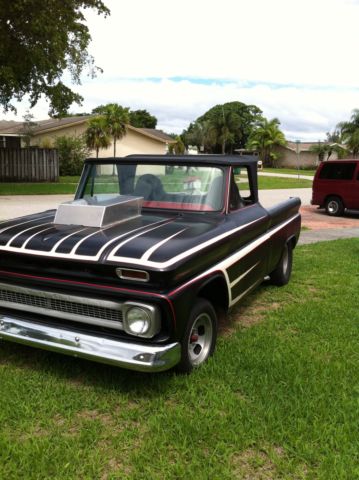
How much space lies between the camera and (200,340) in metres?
3.56

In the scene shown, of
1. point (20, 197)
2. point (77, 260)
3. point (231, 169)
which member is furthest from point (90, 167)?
point (20, 197)

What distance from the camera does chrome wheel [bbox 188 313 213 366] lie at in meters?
3.41

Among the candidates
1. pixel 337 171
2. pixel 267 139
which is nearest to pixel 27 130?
pixel 337 171

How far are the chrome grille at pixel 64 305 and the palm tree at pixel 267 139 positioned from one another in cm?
5945

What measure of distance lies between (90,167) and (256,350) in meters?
2.37

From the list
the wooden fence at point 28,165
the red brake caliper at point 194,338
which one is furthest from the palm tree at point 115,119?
the red brake caliper at point 194,338

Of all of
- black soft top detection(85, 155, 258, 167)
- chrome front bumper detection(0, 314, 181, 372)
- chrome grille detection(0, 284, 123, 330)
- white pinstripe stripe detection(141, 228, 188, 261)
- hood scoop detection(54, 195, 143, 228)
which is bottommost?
chrome front bumper detection(0, 314, 181, 372)

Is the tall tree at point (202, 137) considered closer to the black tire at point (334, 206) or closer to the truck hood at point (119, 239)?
the black tire at point (334, 206)

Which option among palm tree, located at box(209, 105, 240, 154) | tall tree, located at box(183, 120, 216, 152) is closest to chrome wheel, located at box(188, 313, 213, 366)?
palm tree, located at box(209, 105, 240, 154)

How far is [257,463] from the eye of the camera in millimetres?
2523

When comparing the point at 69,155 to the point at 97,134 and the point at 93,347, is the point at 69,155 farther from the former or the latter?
the point at 93,347

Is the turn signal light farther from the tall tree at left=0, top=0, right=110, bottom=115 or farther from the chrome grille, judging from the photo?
the tall tree at left=0, top=0, right=110, bottom=115

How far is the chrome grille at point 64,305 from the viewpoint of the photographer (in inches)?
118

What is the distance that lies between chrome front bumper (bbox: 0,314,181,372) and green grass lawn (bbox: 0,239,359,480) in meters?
0.34
